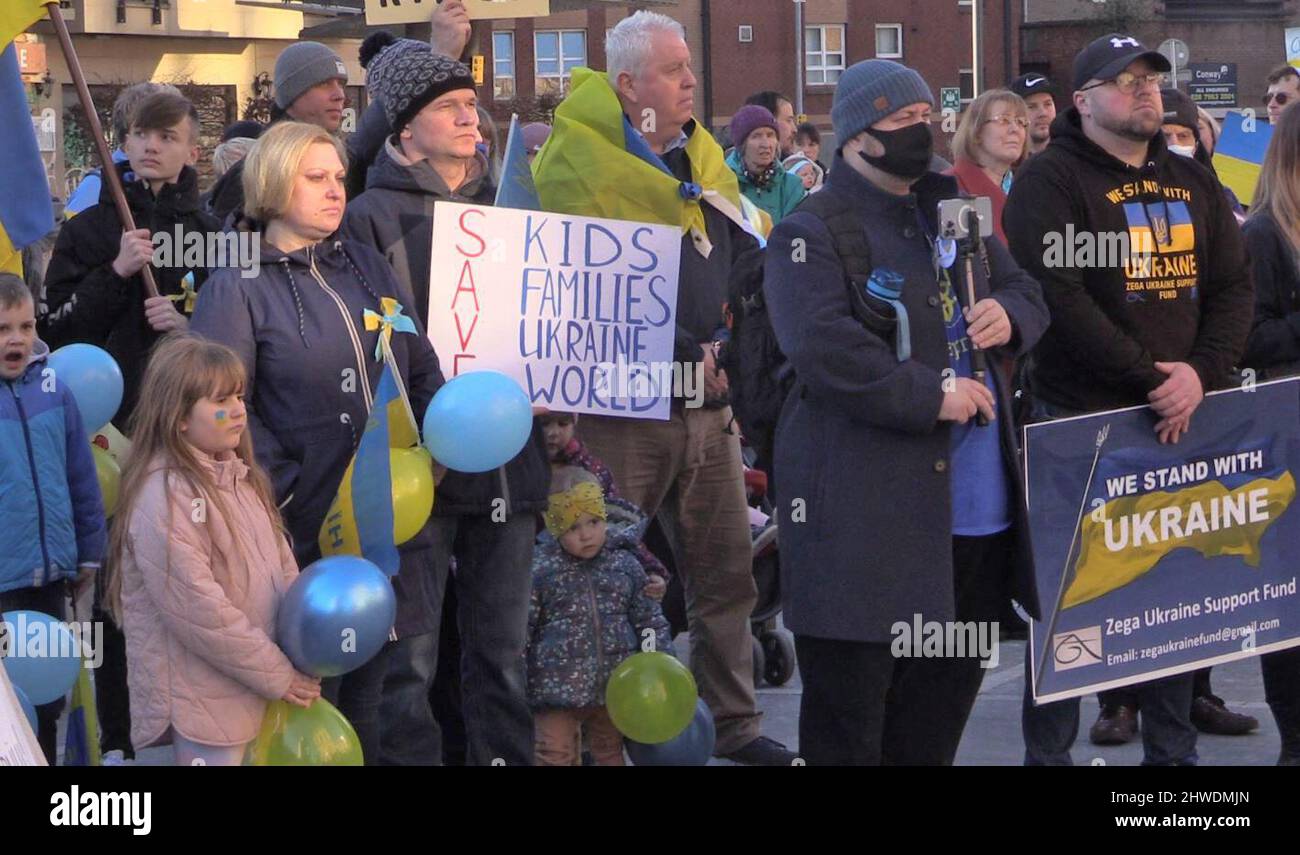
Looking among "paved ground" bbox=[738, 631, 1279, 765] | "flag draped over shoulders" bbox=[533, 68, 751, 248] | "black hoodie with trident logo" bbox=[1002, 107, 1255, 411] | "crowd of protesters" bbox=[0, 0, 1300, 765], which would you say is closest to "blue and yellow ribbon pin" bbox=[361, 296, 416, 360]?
"crowd of protesters" bbox=[0, 0, 1300, 765]

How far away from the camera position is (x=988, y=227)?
512 centimetres

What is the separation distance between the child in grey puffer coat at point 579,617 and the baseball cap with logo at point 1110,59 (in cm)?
204

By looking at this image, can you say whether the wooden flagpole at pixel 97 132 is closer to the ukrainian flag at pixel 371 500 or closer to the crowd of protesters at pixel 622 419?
the crowd of protesters at pixel 622 419

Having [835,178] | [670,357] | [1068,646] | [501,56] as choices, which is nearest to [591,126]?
[670,357]

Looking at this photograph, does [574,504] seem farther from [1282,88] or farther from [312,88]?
[1282,88]

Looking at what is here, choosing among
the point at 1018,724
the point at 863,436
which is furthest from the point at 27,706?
the point at 1018,724

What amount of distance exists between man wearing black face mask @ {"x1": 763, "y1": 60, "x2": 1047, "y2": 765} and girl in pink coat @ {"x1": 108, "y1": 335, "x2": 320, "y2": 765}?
1369 mm

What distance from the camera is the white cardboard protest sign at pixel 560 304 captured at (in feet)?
18.2

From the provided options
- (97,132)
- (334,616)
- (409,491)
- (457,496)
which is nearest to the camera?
(334,616)

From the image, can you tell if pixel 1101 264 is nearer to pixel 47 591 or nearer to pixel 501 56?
pixel 47 591

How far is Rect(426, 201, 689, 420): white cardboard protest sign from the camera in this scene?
5.56m

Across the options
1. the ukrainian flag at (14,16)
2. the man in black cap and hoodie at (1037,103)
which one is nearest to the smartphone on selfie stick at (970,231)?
the ukrainian flag at (14,16)

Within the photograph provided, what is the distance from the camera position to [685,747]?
5.77 meters

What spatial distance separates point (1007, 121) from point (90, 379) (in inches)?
160
